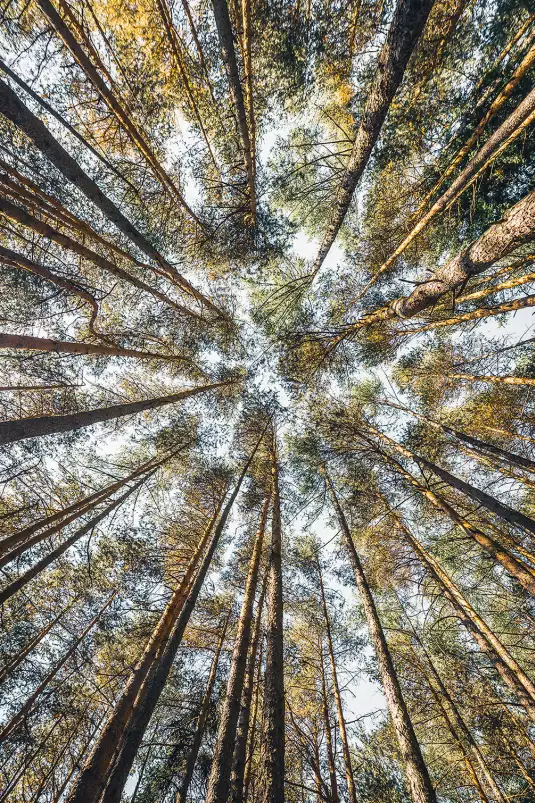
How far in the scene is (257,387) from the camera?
10805 millimetres

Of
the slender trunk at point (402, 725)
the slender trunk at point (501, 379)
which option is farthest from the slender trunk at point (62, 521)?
the slender trunk at point (501, 379)

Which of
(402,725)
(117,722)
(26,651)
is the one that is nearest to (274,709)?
(402,725)

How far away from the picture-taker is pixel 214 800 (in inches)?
141

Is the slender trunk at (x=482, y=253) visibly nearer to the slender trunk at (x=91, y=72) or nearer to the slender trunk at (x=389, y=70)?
the slender trunk at (x=389, y=70)

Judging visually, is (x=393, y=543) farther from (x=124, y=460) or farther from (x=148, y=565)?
(x=124, y=460)

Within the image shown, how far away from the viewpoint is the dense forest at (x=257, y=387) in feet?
15.6

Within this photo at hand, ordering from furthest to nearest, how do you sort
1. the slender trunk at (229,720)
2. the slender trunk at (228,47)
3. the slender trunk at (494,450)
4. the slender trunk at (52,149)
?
the slender trunk at (494,450) < the slender trunk at (228,47) < the slender trunk at (229,720) < the slender trunk at (52,149)

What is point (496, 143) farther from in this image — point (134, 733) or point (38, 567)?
point (38, 567)

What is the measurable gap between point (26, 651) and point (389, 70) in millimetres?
12886

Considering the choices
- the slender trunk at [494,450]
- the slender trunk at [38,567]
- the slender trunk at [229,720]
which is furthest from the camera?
the slender trunk at [494,450]

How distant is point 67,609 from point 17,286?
8.80 meters

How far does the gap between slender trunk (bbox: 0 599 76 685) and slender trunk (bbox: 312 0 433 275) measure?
37.7 feet

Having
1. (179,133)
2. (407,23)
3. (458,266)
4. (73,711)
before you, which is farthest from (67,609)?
(407,23)

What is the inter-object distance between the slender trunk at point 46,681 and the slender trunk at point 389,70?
11.5m
